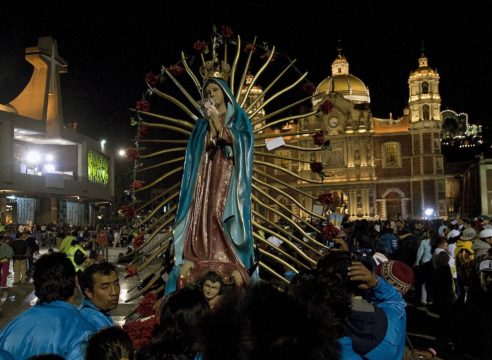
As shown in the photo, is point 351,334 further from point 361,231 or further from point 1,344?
point 361,231

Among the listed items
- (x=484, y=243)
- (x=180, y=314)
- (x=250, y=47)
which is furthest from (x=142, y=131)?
(x=484, y=243)

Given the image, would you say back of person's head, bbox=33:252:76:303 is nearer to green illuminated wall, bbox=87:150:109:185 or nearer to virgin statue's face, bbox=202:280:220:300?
virgin statue's face, bbox=202:280:220:300

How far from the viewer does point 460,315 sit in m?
4.92

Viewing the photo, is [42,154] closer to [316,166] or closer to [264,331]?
[316,166]

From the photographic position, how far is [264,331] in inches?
62.0

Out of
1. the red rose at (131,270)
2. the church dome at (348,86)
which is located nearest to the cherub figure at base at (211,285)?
the red rose at (131,270)

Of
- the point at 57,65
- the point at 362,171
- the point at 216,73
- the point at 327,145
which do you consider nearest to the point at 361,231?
the point at 327,145

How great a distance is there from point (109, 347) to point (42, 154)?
133 feet

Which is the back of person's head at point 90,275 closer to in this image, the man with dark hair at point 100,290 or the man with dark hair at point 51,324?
the man with dark hair at point 100,290

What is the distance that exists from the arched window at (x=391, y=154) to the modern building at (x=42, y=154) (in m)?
32.1

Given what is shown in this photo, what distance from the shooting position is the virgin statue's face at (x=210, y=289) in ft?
15.4

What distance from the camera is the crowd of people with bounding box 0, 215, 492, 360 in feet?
5.28

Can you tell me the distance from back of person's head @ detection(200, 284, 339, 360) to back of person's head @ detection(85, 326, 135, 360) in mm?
1012

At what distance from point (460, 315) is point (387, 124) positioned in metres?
56.7
